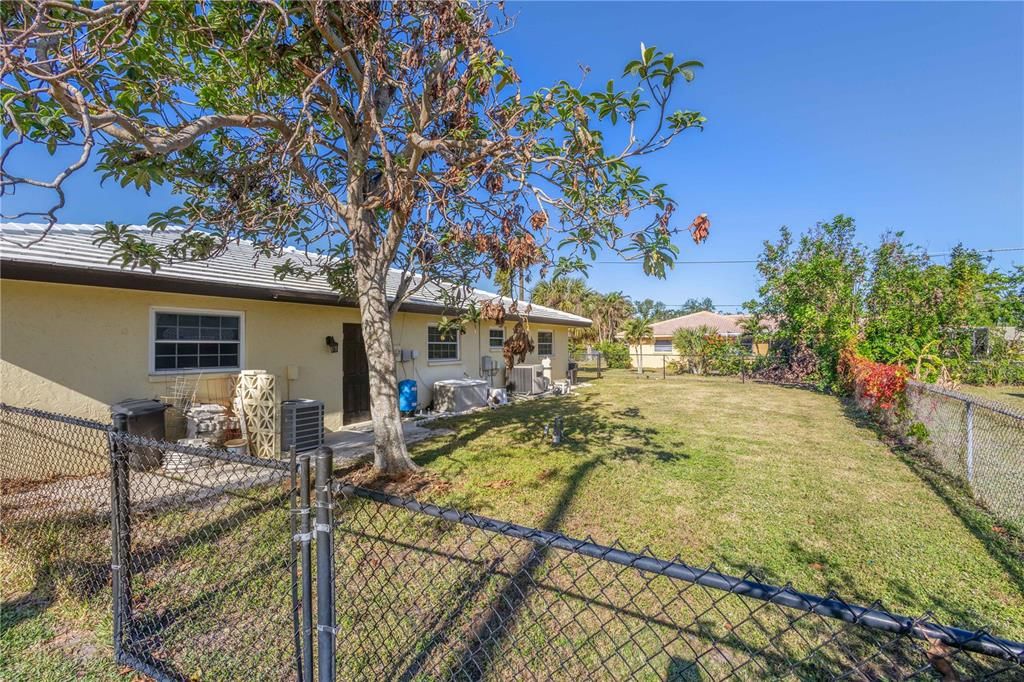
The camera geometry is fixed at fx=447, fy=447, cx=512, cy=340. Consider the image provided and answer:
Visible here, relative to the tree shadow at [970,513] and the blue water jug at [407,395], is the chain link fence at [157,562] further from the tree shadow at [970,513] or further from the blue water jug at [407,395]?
the tree shadow at [970,513]

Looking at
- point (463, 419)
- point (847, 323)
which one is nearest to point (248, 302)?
point (463, 419)

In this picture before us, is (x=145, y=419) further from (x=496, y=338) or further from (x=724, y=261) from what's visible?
(x=724, y=261)

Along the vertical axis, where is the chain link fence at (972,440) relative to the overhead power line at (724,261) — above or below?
below

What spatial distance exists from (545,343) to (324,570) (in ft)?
54.8

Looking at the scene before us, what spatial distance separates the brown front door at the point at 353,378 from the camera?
371 inches

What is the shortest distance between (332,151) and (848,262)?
25.6 meters

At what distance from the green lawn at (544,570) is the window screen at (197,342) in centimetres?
323

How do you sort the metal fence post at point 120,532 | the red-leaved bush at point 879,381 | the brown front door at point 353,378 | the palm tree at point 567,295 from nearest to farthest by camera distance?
the metal fence post at point 120,532, the red-leaved bush at point 879,381, the brown front door at point 353,378, the palm tree at point 567,295

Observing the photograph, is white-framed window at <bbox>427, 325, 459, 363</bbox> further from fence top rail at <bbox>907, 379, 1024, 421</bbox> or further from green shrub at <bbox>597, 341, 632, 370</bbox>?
green shrub at <bbox>597, 341, 632, 370</bbox>

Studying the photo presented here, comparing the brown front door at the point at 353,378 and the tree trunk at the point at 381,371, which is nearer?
the tree trunk at the point at 381,371

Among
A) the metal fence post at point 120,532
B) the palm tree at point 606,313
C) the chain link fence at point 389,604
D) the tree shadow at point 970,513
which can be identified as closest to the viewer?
the chain link fence at point 389,604

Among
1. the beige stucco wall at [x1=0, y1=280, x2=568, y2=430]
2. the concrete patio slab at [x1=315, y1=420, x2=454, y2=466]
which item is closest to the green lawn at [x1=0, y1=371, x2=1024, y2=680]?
the concrete patio slab at [x1=315, y1=420, x2=454, y2=466]

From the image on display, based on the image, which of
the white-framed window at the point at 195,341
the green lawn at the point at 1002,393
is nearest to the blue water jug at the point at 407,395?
the white-framed window at the point at 195,341

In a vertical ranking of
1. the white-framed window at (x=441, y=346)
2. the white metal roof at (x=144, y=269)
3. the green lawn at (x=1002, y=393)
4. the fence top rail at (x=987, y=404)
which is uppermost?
the white metal roof at (x=144, y=269)
